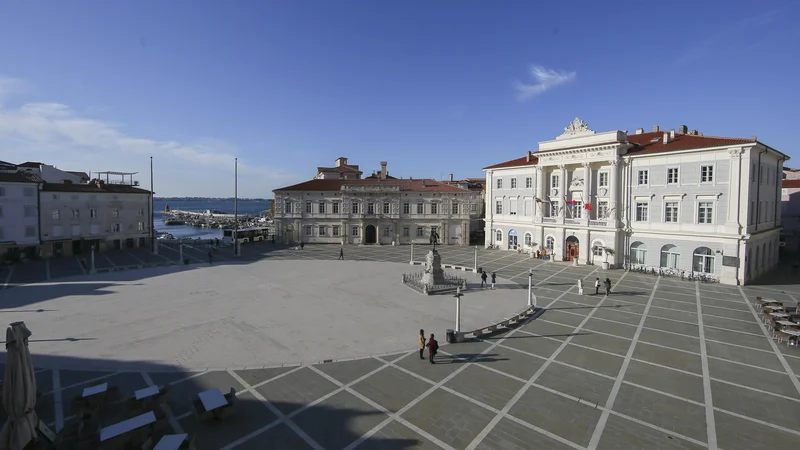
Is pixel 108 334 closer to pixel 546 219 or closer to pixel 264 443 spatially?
pixel 264 443

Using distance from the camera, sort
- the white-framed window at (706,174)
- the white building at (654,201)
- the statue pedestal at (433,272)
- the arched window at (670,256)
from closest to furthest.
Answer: the statue pedestal at (433,272) → the white building at (654,201) → the white-framed window at (706,174) → the arched window at (670,256)

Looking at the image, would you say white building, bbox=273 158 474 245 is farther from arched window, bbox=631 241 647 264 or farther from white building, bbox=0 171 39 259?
white building, bbox=0 171 39 259

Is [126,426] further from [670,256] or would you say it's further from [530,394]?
[670,256]

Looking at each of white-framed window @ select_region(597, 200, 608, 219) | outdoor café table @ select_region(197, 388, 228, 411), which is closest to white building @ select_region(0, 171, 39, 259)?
outdoor café table @ select_region(197, 388, 228, 411)

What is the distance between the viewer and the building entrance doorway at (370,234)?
5850 cm

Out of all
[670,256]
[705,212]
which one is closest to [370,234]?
[670,256]

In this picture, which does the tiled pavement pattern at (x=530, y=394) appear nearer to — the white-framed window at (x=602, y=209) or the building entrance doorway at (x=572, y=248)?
the white-framed window at (x=602, y=209)

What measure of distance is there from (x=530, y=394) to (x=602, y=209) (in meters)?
32.9

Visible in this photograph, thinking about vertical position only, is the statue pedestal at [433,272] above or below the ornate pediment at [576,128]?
below

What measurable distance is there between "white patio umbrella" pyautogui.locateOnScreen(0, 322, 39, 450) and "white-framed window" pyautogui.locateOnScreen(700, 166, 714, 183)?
4275 centimetres

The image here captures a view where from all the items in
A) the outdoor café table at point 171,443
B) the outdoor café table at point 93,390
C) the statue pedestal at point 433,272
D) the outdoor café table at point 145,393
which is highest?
the statue pedestal at point 433,272

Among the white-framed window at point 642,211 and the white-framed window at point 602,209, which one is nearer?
the white-framed window at point 642,211

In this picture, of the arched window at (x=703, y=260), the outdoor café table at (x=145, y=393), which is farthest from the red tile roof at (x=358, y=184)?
the outdoor café table at (x=145, y=393)

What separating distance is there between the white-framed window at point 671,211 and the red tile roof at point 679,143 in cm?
495
